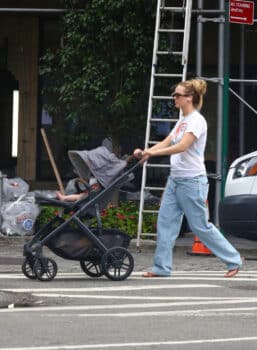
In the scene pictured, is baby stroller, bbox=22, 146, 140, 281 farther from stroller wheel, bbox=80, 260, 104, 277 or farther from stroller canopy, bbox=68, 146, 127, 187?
stroller wheel, bbox=80, 260, 104, 277

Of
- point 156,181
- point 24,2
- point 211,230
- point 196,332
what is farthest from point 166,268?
point 24,2

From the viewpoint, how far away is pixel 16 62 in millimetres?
19688

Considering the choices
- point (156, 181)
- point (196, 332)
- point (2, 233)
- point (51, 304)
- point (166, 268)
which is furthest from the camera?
point (156, 181)

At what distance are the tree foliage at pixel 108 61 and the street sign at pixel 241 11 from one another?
1533mm

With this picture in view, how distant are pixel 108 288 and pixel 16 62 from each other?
10320 millimetres

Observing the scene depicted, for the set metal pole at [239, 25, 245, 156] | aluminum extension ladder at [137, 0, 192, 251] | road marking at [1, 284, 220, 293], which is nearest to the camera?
road marking at [1, 284, 220, 293]

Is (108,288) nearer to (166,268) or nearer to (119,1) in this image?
(166,268)

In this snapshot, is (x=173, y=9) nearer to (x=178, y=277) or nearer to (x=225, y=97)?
(x=225, y=97)

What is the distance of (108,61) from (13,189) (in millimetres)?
2396

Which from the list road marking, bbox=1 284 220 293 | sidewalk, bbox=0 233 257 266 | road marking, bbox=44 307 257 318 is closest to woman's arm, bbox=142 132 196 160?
road marking, bbox=1 284 220 293

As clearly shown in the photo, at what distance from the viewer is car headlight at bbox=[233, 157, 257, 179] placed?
12.6m

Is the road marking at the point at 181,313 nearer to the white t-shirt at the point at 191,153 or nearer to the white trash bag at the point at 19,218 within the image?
the white t-shirt at the point at 191,153

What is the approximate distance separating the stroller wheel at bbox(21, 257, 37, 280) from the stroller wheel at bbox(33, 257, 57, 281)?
8 cm

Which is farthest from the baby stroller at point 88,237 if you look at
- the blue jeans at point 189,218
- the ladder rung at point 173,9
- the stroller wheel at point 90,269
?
the ladder rung at point 173,9
